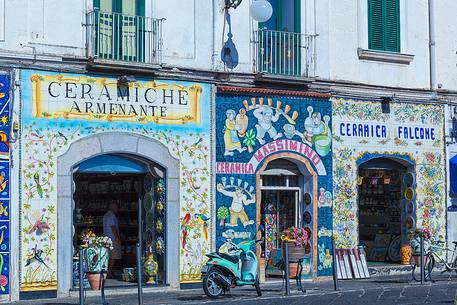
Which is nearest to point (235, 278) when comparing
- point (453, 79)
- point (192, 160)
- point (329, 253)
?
point (192, 160)

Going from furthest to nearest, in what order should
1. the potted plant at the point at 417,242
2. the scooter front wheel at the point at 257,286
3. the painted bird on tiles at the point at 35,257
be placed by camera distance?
the potted plant at the point at 417,242, the scooter front wheel at the point at 257,286, the painted bird on tiles at the point at 35,257

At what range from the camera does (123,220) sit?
2164 cm

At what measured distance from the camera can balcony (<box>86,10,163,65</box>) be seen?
19.4 m

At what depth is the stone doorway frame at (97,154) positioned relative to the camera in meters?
18.9

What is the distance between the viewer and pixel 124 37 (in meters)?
19.8

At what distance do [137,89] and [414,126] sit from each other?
25.4 feet

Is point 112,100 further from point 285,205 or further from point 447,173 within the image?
point 447,173

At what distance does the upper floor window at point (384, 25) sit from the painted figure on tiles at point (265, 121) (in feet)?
11.0

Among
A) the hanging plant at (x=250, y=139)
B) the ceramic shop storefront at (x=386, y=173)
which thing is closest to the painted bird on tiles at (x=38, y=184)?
the hanging plant at (x=250, y=139)

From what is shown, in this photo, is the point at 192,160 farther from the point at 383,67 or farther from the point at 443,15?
the point at 443,15

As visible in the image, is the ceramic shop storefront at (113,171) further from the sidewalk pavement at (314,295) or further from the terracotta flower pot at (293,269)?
the terracotta flower pot at (293,269)

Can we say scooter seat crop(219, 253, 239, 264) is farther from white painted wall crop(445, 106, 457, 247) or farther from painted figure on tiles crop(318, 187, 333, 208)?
white painted wall crop(445, 106, 457, 247)

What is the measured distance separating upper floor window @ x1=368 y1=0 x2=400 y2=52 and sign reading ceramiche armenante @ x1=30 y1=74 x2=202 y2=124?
515 cm

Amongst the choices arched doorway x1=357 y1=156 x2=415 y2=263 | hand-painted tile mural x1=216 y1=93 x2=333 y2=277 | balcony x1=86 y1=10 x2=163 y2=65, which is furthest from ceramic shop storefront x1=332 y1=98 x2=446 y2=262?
balcony x1=86 y1=10 x2=163 y2=65
